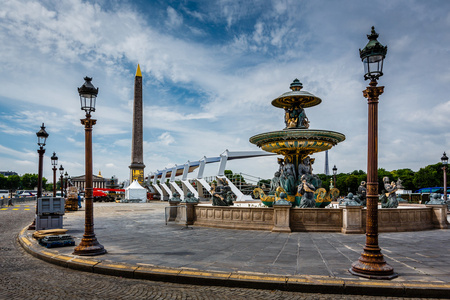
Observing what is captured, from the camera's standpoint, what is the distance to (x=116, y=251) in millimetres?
8789

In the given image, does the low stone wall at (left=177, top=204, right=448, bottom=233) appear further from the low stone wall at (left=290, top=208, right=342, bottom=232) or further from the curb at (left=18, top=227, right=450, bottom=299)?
the curb at (left=18, top=227, right=450, bottom=299)

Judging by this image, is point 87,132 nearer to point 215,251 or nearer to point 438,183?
point 215,251

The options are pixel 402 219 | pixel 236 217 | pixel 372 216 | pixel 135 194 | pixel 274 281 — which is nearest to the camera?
pixel 274 281

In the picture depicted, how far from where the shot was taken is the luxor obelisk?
60781mm

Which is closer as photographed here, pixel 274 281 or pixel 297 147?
pixel 274 281

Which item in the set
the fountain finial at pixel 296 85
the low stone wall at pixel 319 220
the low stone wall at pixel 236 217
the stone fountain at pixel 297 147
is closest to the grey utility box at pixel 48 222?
the low stone wall at pixel 236 217

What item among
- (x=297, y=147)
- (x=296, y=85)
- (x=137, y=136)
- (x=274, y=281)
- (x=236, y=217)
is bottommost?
(x=274, y=281)

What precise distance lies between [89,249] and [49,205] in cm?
624

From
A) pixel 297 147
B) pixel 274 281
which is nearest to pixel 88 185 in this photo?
pixel 274 281

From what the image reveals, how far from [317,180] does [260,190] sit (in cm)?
269

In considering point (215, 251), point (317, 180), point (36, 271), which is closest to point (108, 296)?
point (36, 271)

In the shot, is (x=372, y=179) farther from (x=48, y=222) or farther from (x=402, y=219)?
(x=48, y=222)

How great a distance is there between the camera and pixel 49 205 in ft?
44.4

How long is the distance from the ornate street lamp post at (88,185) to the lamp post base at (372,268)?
5682 millimetres
